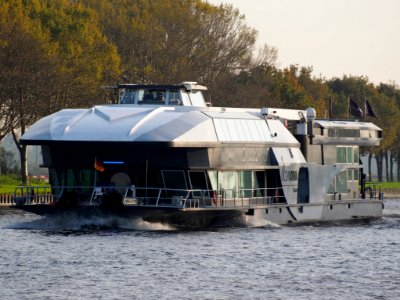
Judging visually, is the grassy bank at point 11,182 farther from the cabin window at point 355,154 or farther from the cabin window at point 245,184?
the cabin window at point 245,184

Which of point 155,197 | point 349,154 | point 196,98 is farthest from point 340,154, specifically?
point 155,197

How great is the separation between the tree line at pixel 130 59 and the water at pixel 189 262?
34721 millimetres

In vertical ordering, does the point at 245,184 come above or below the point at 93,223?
above

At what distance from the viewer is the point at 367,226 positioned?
79.4 metres

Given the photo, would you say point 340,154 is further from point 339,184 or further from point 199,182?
point 199,182

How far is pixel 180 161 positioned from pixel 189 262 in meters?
11.7

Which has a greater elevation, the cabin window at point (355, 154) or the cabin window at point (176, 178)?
the cabin window at point (355, 154)

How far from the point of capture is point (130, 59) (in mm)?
130250

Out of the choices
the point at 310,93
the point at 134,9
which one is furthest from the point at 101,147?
the point at 310,93

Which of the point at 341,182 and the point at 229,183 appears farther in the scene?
the point at 341,182

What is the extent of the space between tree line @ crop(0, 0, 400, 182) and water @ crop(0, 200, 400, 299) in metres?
34.7

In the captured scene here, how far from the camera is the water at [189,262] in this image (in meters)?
48.3

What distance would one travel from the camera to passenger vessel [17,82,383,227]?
216ft

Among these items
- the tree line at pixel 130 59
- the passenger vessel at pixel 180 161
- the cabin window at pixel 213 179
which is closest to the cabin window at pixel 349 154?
the passenger vessel at pixel 180 161
